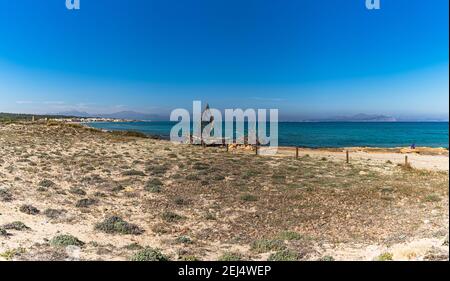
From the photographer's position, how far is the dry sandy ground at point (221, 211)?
31.6ft

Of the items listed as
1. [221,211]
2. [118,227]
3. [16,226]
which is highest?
[16,226]

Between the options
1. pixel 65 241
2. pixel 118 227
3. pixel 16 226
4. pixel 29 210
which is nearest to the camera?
pixel 65 241

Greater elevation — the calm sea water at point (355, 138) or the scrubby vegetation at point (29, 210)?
the calm sea water at point (355, 138)

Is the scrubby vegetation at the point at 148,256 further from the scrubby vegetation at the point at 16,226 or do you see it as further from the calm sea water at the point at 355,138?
the calm sea water at the point at 355,138

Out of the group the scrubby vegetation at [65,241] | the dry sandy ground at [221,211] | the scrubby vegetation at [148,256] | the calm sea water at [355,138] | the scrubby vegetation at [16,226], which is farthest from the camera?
the calm sea water at [355,138]

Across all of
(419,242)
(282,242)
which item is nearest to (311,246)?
(282,242)

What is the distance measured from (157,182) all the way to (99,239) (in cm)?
807

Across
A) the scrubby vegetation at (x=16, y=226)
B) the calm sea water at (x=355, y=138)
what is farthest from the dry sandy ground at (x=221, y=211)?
the calm sea water at (x=355, y=138)

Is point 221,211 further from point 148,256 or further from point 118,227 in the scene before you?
point 148,256

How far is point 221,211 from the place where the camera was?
1416cm

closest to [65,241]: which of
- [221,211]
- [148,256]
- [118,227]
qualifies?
[118,227]

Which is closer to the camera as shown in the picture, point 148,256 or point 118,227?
point 148,256

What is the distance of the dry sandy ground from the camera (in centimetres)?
962
